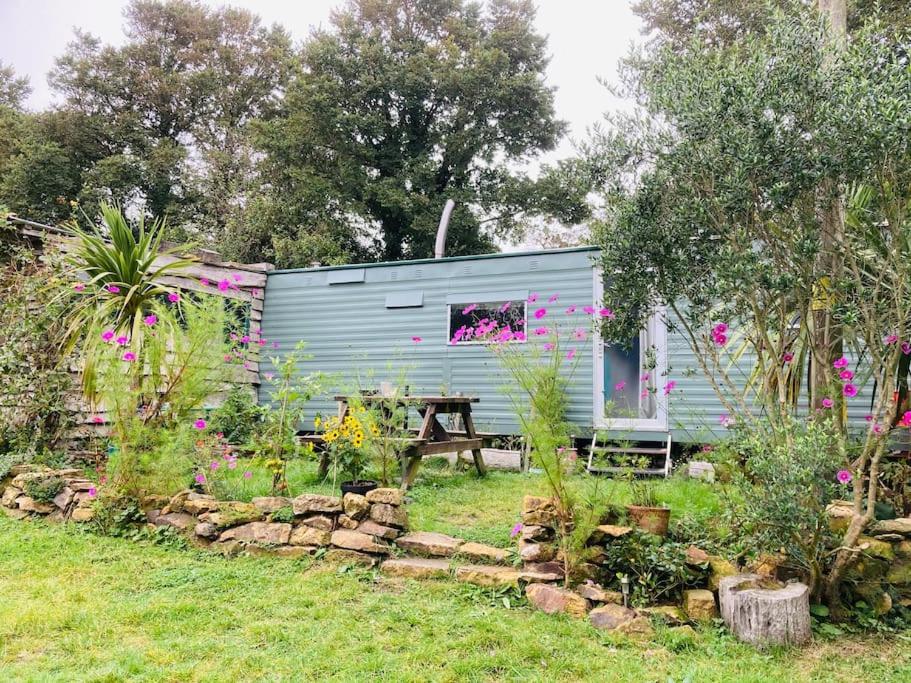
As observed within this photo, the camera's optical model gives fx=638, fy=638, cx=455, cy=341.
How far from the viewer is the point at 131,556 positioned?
12.0 feet

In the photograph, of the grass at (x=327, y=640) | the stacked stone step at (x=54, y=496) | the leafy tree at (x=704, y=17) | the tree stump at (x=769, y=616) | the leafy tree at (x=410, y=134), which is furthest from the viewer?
the leafy tree at (x=410, y=134)

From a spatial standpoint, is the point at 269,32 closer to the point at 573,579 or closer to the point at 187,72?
the point at 187,72

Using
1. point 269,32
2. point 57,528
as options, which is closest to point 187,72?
point 269,32

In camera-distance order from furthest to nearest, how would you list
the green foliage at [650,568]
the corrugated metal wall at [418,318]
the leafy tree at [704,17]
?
the leafy tree at [704,17] < the corrugated metal wall at [418,318] < the green foliage at [650,568]

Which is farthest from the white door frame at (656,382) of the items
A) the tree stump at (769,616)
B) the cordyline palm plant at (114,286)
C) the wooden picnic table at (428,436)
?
the cordyline palm plant at (114,286)

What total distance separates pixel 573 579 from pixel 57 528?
3.31 metres

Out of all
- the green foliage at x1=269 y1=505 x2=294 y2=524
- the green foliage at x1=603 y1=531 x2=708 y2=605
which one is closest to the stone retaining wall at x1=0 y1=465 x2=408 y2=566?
the green foliage at x1=269 y1=505 x2=294 y2=524

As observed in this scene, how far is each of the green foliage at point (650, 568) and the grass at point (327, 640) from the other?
323 mm

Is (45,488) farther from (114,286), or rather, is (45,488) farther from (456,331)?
(456,331)

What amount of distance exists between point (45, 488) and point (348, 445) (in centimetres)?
211

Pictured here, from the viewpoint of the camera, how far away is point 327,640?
2.57 metres

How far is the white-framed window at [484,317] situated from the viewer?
779cm

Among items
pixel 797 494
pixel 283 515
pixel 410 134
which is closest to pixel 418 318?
pixel 283 515

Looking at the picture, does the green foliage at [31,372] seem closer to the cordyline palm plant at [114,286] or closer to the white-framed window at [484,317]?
the cordyline palm plant at [114,286]
